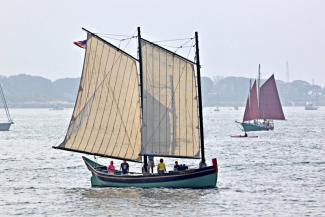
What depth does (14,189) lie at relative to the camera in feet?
213

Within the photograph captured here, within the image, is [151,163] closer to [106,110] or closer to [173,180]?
[173,180]

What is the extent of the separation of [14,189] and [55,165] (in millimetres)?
22753

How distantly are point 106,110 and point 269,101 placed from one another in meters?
96.8

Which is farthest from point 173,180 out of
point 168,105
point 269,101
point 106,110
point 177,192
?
point 269,101

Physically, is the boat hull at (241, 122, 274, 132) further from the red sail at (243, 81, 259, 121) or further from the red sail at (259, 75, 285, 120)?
the red sail at (259, 75, 285, 120)

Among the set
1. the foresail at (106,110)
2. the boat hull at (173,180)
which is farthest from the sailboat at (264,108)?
the boat hull at (173,180)

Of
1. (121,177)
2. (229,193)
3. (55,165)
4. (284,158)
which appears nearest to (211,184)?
(229,193)

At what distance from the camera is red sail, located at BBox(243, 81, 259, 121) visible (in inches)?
5920

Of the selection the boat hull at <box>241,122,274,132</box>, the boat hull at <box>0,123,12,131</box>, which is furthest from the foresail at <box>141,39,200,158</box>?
the boat hull at <box>0,123,12,131</box>

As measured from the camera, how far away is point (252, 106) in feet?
500

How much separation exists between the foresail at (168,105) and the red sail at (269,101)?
95.3 meters

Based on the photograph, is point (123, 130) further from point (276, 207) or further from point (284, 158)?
point (284, 158)

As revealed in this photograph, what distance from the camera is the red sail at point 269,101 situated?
155 m

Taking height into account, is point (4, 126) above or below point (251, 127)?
above
